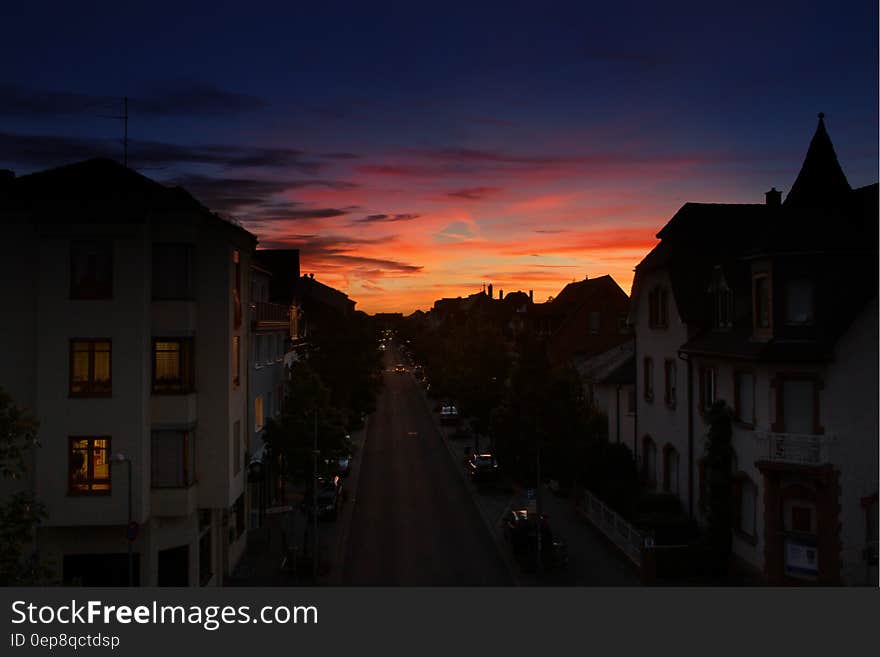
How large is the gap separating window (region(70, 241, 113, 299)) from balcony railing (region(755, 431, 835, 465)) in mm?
20940

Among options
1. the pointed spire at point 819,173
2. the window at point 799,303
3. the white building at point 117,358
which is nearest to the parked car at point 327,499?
the white building at point 117,358

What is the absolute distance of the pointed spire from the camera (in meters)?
31.0

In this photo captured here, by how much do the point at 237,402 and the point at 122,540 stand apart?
6.26 metres

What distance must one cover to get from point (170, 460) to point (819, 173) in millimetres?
27450

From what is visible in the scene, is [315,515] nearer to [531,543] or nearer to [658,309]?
[531,543]

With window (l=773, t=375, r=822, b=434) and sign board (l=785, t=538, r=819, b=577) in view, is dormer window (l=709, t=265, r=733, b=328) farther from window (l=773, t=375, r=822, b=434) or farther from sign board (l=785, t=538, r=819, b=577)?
sign board (l=785, t=538, r=819, b=577)

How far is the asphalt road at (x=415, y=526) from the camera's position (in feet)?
91.4

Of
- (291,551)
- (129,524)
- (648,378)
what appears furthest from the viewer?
(648,378)

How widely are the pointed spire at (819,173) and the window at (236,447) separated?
78.5 feet

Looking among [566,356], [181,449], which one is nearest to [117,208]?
[181,449]

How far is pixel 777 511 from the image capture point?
24078 millimetres

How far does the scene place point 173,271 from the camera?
24.0m

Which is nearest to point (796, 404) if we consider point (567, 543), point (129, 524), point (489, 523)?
point (567, 543)

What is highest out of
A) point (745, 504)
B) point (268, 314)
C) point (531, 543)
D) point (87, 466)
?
point (268, 314)
